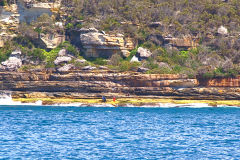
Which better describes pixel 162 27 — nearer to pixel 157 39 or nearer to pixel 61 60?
pixel 157 39

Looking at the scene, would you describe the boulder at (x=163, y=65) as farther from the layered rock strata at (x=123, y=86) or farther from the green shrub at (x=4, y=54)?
the green shrub at (x=4, y=54)

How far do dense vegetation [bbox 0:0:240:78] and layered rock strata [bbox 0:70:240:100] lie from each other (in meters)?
2.73

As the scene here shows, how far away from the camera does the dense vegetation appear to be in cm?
7050

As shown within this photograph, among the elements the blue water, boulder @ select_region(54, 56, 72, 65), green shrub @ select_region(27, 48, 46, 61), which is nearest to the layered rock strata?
boulder @ select_region(54, 56, 72, 65)

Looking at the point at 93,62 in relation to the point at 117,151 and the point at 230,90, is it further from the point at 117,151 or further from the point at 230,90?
the point at 117,151

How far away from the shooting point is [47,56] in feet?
241

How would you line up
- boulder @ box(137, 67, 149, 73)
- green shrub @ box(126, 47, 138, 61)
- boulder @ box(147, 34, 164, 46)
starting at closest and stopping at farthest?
boulder @ box(137, 67, 149, 73) → green shrub @ box(126, 47, 138, 61) → boulder @ box(147, 34, 164, 46)

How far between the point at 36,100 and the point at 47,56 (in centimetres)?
1171

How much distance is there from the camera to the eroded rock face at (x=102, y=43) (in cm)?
7119

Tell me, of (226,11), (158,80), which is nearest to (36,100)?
(158,80)

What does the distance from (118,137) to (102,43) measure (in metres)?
40.1

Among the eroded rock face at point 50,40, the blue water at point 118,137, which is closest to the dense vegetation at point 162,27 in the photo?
the eroded rock face at point 50,40

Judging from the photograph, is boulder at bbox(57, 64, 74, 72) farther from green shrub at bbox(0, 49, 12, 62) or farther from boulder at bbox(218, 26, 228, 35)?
boulder at bbox(218, 26, 228, 35)

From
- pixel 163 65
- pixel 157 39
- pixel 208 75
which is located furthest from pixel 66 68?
pixel 208 75
